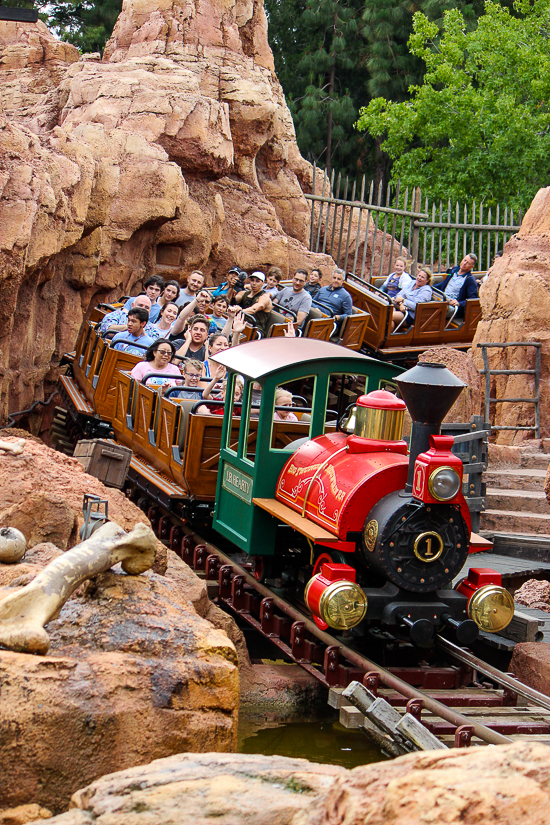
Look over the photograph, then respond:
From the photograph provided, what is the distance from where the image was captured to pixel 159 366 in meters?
10.4

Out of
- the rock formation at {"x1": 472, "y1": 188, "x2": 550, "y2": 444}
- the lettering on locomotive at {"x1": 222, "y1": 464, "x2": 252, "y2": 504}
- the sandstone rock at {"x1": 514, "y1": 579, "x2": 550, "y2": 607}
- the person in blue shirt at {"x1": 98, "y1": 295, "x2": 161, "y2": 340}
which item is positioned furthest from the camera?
the rock formation at {"x1": 472, "y1": 188, "x2": 550, "y2": 444}

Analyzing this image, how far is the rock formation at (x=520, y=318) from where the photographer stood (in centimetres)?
1302

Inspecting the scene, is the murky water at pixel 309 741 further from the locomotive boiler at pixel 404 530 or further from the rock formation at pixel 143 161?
the rock formation at pixel 143 161

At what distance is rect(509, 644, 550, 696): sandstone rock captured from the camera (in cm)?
624

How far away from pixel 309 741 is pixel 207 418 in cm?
321

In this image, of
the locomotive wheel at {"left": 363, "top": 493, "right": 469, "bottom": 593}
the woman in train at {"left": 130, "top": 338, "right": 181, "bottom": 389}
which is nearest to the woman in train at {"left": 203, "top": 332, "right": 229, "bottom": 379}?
the woman in train at {"left": 130, "top": 338, "right": 181, "bottom": 389}

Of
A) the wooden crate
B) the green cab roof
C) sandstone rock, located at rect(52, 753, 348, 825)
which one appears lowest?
the wooden crate

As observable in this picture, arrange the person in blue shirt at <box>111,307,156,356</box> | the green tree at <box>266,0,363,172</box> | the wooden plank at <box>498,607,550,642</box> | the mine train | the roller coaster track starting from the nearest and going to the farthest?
the roller coaster track < the mine train < the wooden plank at <box>498,607,550,642</box> < the person in blue shirt at <box>111,307,156,356</box> < the green tree at <box>266,0,363,172</box>

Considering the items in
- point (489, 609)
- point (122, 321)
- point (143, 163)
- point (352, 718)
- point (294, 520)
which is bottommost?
point (352, 718)

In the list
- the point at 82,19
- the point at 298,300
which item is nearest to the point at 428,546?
the point at 298,300

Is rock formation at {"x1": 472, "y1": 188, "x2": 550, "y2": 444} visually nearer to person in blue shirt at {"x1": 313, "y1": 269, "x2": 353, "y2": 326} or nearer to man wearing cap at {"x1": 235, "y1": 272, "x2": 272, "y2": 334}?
person in blue shirt at {"x1": 313, "y1": 269, "x2": 353, "y2": 326}

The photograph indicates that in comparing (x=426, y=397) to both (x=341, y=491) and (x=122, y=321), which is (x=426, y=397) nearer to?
(x=341, y=491)

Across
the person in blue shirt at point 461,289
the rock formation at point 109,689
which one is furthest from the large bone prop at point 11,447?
the person in blue shirt at point 461,289

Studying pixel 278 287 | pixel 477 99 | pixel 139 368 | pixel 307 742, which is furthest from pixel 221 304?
pixel 477 99
